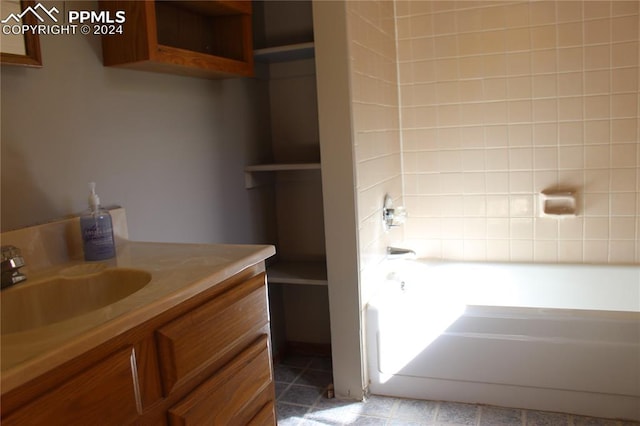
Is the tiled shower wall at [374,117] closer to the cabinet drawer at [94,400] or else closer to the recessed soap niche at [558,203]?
the recessed soap niche at [558,203]

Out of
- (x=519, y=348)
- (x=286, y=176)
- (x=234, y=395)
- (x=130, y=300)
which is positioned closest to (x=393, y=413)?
(x=519, y=348)

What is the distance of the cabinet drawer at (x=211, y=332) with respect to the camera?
106 cm

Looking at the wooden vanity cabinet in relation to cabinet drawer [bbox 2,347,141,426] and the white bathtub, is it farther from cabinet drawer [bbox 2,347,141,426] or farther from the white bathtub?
the white bathtub

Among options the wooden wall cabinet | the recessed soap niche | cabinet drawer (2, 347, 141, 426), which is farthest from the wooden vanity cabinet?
the recessed soap niche

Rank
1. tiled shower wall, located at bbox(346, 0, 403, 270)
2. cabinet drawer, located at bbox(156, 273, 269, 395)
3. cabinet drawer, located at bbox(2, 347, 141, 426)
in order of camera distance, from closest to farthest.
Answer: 1. cabinet drawer, located at bbox(2, 347, 141, 426)
2. cabinet drawer, located at bbox(156, 273, 269, 395)
3. tiled shower wall, located at bbox(346, 0, 403, 270)

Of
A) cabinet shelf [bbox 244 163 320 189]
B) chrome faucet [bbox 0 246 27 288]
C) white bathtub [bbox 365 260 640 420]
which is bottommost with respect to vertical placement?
white bathtub [bbox 365 260 640 420]

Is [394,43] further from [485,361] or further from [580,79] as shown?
[485,361]

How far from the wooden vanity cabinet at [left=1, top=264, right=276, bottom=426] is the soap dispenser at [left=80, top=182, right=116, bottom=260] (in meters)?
0.39

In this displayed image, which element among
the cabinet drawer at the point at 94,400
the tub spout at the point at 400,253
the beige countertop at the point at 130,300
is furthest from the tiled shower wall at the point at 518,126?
the cabinet drawer at the point at 94,400

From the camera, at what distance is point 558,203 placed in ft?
8.77

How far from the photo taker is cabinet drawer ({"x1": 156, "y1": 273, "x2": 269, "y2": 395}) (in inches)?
41.7

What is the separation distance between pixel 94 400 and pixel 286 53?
187 centimetres

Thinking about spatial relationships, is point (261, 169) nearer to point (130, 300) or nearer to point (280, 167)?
point (280, 167)

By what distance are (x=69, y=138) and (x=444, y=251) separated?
79.7 inches
